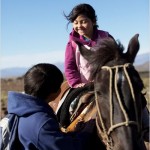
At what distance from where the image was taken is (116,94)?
12.1 ft

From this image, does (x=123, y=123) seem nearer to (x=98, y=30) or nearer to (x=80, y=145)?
(x=80, y=145)

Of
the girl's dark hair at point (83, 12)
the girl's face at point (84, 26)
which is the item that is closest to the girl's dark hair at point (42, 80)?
the girl's face at point (84, 26)

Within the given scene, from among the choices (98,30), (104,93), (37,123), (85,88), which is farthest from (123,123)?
(98,30)

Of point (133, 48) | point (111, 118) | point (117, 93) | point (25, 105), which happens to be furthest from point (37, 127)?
point (133, 48)

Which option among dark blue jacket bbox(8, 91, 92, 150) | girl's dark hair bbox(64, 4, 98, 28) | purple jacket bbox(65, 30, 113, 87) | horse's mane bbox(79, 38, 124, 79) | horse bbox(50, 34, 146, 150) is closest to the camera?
dark blue jacket bbox(8, 91, 92, 150)

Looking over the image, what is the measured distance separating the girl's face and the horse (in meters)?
0.87

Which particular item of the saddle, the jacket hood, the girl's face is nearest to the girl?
the girl's face

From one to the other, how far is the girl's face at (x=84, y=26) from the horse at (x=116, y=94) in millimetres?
865

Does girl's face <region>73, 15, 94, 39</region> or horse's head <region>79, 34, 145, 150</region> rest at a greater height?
girl's face <region>73, 15, 94, 39</region>

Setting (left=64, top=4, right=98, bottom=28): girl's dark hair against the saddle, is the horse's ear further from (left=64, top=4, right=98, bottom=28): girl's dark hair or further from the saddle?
(left=64, top=4, right=98, bottom=28): girl's dark hair

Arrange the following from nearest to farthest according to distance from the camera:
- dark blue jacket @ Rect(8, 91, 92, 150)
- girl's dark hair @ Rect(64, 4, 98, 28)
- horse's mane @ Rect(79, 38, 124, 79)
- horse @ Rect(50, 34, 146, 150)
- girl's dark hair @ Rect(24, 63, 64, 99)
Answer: dark blue jacket @ Rect(8, 91, 92, 150) → horse @ Rect(50, 34, 146, 150) → girl's dark hair @ Rect(24, 63, 64, 99) → horse's mane @ Rect(79, 38, 124, 79) → girl's dark hair @ Rect(64, 4, 98, 28)

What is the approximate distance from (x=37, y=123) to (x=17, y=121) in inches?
10.8

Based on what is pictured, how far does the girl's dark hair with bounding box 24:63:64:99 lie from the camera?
372 centimetres

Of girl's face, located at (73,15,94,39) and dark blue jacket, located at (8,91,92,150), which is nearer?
dark blue jacket, located at (8,91,92,150)
